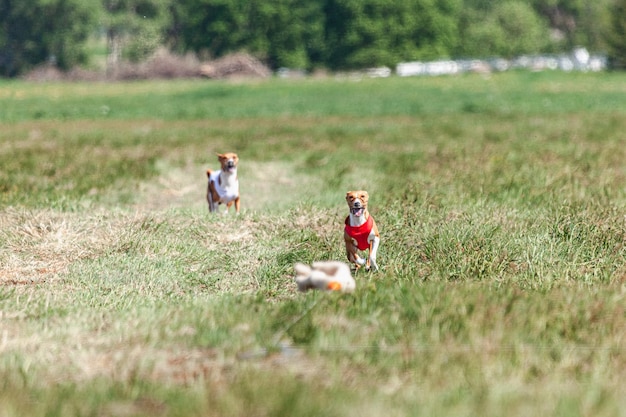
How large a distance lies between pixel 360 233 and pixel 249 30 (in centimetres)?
9191

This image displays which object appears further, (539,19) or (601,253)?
(539,19)

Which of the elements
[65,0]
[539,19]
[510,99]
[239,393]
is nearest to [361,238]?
[239,393]

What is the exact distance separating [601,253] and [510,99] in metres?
35.4

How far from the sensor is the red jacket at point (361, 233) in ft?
25.0

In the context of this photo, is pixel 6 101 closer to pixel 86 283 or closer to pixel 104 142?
pixel 104 142

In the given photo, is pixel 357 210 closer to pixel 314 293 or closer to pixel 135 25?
pixel 314 293

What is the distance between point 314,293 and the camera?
6164 millimetres

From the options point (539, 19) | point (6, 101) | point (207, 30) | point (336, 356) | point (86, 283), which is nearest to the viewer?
point (336, 356)

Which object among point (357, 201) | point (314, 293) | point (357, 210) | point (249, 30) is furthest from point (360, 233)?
point (249, 30)

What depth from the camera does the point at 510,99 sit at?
4206 cm

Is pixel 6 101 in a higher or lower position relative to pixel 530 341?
lower

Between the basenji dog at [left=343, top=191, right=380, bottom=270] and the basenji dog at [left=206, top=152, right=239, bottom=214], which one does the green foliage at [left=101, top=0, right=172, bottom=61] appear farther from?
the basenji dog at [left=343, top=191, right=380, bottom=270]

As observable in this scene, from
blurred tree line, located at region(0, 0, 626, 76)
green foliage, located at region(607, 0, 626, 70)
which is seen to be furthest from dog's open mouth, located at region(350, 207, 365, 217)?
blurred tree line, located at region(0, 0, 626, 76)

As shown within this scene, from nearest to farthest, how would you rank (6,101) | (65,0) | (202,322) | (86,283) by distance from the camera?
1. (202,322)
2. (86,283)
3. (6,101)
4. (65,0)
